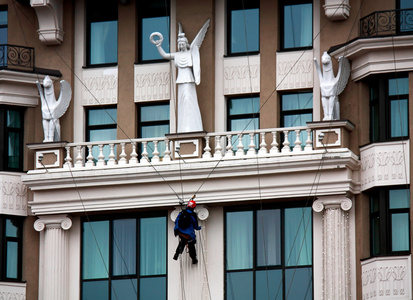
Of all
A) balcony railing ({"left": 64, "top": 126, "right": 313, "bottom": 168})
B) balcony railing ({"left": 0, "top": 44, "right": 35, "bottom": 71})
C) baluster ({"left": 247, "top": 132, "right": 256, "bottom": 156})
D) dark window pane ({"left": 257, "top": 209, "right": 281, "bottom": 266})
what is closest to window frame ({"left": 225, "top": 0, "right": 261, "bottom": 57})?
balcony railing ({"left": 64, "top": 126, "right": 313, "bottom": 168})

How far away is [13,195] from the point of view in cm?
4319

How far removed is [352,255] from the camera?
40.7 meters

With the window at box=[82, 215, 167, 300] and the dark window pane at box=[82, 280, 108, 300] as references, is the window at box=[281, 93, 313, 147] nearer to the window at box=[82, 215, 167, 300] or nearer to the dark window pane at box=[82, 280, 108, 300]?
the window at box=[82, 215, 167, 300]

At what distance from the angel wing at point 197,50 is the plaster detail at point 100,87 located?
238 cm

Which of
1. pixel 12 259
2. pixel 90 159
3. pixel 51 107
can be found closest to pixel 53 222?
pixel 12 259

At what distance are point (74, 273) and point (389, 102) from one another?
8.98 meters

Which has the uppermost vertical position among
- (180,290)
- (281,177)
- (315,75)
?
(315,75)

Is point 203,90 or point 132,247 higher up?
point 203,90

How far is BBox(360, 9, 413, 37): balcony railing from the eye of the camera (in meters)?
41.2

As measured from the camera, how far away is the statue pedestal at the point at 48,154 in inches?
1697

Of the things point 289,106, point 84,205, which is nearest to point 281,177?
point 289,106

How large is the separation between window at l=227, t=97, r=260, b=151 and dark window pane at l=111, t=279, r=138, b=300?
438cm

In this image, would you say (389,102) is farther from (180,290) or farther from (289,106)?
(180,290)

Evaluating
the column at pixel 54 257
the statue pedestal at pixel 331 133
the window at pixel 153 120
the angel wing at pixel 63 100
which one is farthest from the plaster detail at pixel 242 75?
the column at pixel 54 257
